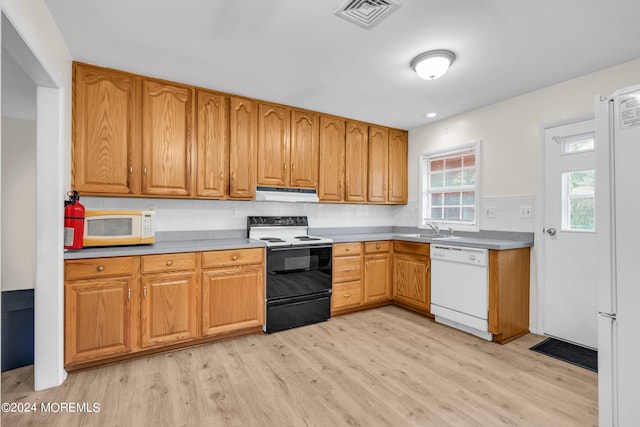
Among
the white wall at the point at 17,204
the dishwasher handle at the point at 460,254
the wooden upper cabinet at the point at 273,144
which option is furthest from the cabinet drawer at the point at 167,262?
the dishwasher handle at the point at 460,254

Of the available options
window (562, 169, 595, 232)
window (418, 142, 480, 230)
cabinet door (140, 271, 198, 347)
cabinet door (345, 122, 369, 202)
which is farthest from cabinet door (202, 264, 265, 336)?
window (562, 169, 595, 232)

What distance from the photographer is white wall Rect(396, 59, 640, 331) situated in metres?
2.67

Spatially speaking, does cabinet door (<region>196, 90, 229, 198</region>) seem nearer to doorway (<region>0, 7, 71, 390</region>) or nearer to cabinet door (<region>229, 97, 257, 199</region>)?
cabinet door (<region>229, 97, 257, 199</region>)

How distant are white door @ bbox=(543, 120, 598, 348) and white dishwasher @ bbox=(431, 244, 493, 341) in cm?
63

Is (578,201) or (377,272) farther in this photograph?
(377,272)

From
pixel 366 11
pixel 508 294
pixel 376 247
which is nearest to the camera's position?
pixel 366 11

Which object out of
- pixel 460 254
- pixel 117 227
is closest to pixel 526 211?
pixel 460 254

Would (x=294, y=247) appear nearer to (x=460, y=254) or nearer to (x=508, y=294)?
(x=460, y=254)

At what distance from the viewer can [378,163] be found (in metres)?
4.25

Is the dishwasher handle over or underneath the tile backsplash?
underneath

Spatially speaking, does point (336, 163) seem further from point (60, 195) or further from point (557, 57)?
point (60, 195)

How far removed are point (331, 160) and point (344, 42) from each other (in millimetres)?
1721

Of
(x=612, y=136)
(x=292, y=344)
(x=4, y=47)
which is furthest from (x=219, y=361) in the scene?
(x=612, y=136)

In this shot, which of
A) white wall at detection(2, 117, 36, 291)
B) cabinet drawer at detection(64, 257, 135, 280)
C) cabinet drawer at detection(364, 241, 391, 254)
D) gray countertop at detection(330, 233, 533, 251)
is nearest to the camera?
cabinet drawer at detection(64, 257, 135, 280)
